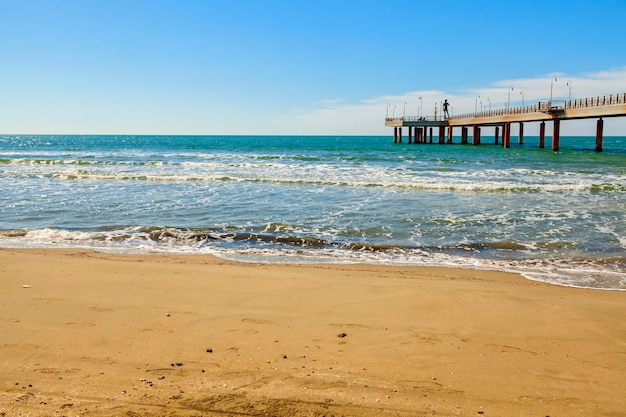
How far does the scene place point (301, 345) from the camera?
15.6 feet

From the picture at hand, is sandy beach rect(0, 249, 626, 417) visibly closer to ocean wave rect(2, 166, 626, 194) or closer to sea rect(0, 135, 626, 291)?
sea rect(0, 135, 626, 291)

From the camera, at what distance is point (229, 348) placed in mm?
4637

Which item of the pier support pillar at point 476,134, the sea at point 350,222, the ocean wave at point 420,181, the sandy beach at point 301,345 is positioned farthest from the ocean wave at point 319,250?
the pier support pillar at point 476,134

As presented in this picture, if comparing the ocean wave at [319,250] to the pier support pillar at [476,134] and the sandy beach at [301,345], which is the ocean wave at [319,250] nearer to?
the sandy beach at [301,345]

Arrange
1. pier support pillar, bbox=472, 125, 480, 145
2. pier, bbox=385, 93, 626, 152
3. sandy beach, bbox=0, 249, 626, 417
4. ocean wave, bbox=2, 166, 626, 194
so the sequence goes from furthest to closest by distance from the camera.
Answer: pier support pillar, bbox=472, 125, 480, 145
pier, bbox=385, 93, 626, 152
ocean wave, bbox=2, 166, 626, 194
sandy beach, bbox=0, 249, 626, 417

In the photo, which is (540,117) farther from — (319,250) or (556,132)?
(319,250)

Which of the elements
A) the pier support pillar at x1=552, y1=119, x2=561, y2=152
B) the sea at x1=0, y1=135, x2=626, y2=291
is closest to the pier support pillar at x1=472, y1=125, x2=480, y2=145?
the pier support pillar at x1=552, y1=119, x2=561, y2=152

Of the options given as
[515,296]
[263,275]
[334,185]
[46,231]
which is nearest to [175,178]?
[334,185]

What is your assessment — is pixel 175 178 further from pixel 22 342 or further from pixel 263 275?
pixel 22 342

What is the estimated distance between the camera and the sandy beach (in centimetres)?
370

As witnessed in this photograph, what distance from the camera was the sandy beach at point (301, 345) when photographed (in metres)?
3.70

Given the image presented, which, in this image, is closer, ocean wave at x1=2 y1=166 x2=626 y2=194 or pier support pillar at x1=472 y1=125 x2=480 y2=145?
ocean wave at x1=2 y1=166 x2=626 y2=194

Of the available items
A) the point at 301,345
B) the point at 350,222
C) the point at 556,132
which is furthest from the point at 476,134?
the point at 301,345

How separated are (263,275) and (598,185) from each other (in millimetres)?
20375
